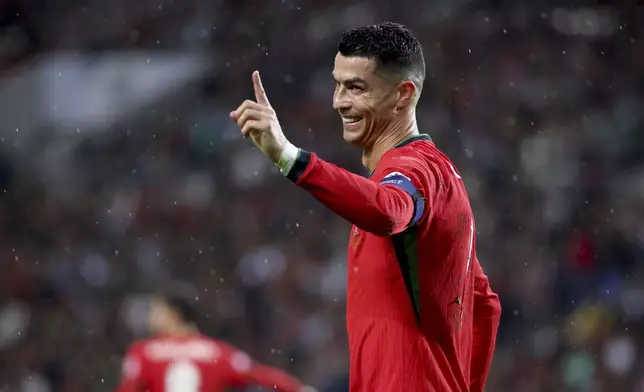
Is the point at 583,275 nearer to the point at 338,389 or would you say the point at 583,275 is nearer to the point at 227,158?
the point at 338,389

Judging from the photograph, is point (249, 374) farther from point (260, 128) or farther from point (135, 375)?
point (260, 128)

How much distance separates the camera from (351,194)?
2.54 meters

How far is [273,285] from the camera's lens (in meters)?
9.91

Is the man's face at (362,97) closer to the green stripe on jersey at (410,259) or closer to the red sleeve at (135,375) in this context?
the green stripe on jersey at (410,259)

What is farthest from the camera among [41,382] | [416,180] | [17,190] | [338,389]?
[17,190]

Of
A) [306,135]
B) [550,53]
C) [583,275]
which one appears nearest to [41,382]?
[306,135]

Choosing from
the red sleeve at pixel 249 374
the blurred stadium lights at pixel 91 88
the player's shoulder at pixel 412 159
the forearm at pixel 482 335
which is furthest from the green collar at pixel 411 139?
the blurred stadium lights at pixel 91 88

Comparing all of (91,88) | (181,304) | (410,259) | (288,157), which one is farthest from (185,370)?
(91,88)

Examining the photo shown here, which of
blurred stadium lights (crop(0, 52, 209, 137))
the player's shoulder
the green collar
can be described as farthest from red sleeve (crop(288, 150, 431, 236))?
blurred stadium lights (crop(0, 52, 209, 137))

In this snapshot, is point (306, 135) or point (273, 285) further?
point (306, 135)

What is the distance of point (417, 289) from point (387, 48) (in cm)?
66

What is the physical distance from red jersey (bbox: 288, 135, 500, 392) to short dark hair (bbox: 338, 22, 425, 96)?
197mm

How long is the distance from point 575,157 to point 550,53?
1.31m

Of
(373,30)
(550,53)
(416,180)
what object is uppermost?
(373,30)
